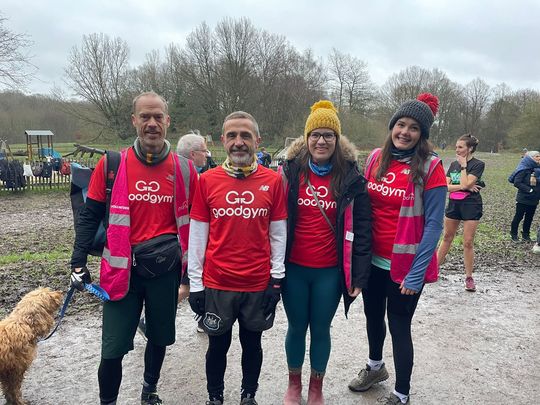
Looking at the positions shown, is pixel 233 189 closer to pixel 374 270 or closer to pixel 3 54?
pixel 374 270

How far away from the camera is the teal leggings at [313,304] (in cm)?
284

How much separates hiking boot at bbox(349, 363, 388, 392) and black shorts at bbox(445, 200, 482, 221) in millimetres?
3033

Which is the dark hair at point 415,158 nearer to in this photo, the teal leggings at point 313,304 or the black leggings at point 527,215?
the teal leggings at point 313,304

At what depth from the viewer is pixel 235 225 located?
2633 millimetres

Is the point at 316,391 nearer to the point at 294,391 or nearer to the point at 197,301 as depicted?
the point at 294,391

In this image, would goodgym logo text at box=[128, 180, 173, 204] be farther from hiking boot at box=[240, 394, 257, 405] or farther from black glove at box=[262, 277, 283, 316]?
hiking boot at box=[240, 394, 257, 405]

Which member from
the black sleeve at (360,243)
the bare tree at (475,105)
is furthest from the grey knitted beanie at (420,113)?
the bare tree at (475,105)

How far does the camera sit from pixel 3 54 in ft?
62.1

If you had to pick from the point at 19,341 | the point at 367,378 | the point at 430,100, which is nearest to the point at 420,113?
the point at 430,100

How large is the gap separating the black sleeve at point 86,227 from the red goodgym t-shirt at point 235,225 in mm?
599

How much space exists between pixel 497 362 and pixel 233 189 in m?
3.03

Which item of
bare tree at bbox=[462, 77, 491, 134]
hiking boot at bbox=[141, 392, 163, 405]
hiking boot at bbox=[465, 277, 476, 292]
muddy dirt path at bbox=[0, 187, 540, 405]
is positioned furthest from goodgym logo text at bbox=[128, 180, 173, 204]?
bare tree at bbox=[462, 77, 491, 134]

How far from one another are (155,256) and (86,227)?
1.57 ft

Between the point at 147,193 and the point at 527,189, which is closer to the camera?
the point at 147,193
